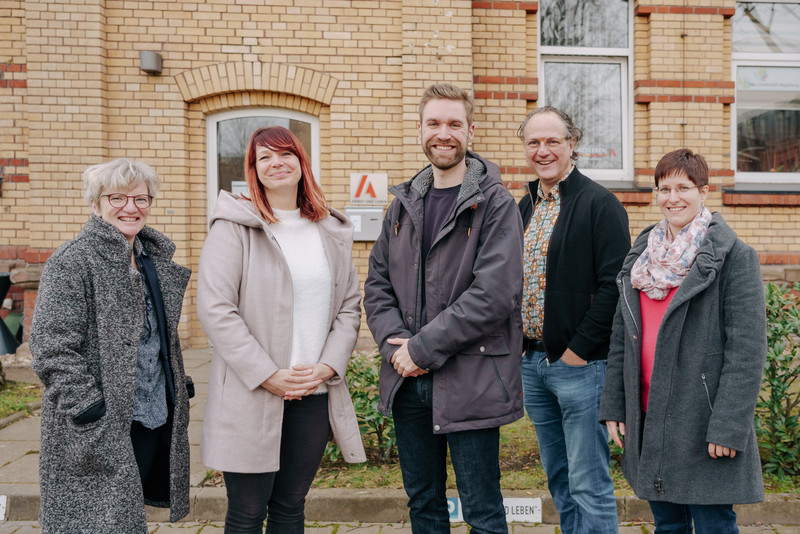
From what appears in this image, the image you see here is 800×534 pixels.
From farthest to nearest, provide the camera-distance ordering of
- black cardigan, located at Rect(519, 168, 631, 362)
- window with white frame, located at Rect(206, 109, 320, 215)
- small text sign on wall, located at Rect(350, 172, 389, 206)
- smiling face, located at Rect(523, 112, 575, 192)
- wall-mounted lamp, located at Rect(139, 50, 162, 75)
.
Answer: window with white frame, located at Rect(206, 109, 320, 215), small text sign on wall, located at Rect(350, 172, 389, 206), wall-mounted lamp, located at Rect(139, 50, 162, 75), smiling face, located at Rect(523, 112, 575, 192), black cardigan, located at Rect(519, 168, 631, 362)

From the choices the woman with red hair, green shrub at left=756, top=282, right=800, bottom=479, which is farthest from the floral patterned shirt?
green shrub at left=756, top=282, right=800, bottom=479

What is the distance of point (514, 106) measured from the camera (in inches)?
278

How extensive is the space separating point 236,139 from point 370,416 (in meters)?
4.45

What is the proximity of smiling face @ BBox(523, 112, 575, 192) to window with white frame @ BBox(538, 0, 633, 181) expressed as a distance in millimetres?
4976

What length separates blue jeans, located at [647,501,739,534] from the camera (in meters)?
2.26

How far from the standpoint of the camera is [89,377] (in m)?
2.19

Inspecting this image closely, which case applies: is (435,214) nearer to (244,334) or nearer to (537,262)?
(537,262)

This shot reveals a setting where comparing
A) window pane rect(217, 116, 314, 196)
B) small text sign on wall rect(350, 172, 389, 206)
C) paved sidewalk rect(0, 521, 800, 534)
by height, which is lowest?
paved sidewalk rect(0, 521, 800, 534)

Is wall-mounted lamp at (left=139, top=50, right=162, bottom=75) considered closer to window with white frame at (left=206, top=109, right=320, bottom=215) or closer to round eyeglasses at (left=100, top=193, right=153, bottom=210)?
window with white frame at (left=206, top=109, right=320, bottom=215)

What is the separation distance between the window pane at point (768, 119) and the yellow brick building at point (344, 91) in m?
0.11

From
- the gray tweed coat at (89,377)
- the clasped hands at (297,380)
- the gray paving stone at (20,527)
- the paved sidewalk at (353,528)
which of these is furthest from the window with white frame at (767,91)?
the gray paving stone at (20,527)

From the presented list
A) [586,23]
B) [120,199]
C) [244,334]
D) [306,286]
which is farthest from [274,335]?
[586,23]

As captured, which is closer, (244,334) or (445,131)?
(244,334)

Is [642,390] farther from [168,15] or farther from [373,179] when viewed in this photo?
[168,15]
